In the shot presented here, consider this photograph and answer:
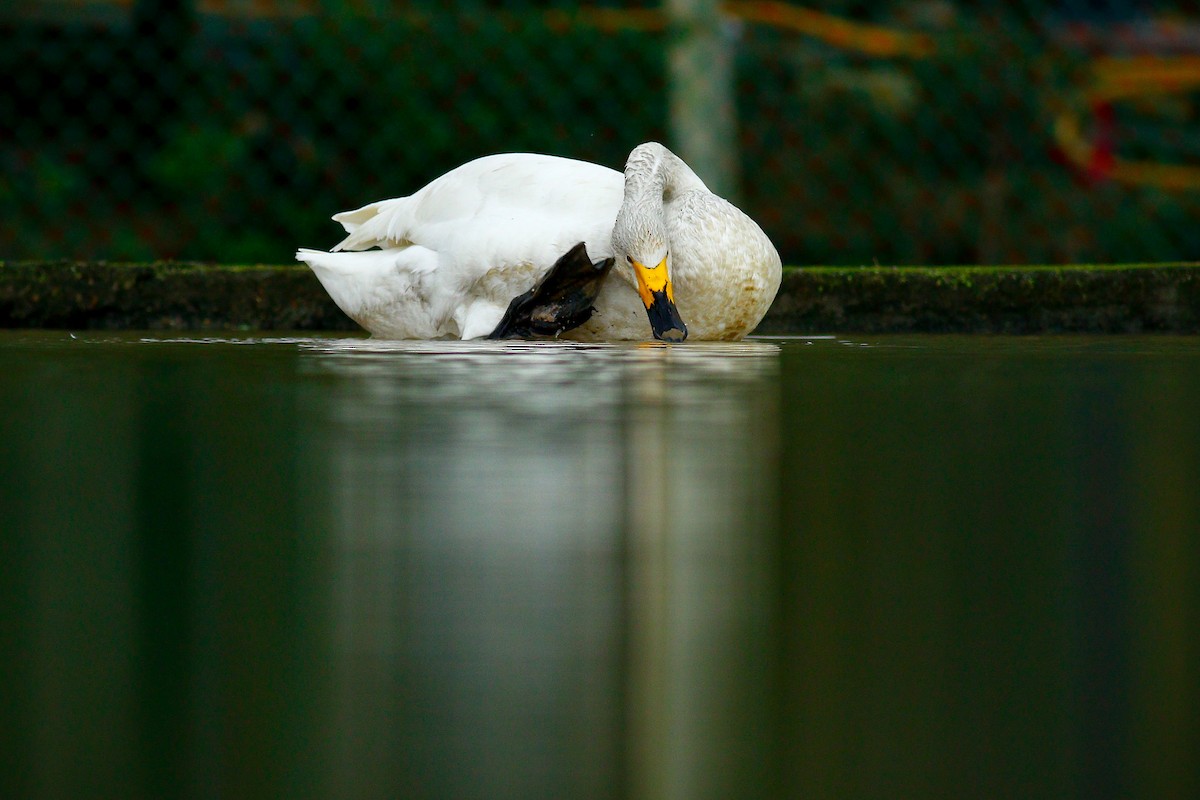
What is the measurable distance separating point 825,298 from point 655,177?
485 mm

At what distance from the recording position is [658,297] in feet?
6.59

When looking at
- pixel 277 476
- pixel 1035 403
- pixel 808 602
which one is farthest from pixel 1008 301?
pixel 808 602

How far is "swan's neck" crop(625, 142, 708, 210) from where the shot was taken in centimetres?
211

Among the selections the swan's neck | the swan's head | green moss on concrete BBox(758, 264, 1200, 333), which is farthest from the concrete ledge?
the swan's head

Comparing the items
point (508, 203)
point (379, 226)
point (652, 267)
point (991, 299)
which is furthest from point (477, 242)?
point (991, 299)

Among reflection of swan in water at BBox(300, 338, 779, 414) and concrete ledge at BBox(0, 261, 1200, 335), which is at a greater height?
concrete ledge at BBox(0, 261, 1200, 335)

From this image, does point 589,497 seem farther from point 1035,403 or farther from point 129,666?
point 1035,403

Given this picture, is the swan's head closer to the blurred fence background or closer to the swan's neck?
the swan's neck

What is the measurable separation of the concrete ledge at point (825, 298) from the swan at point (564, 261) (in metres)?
0.36

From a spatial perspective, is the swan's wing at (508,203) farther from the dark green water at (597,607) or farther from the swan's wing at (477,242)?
the dark green water at (597,607)

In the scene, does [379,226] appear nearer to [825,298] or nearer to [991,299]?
[825,298]

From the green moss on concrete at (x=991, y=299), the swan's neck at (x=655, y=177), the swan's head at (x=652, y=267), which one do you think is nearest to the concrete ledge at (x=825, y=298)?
the green moss on concrete at (x=991, y=299)

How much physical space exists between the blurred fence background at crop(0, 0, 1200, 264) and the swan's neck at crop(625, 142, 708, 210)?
0.84 m

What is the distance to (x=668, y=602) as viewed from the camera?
0.54 m
